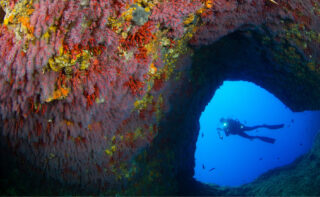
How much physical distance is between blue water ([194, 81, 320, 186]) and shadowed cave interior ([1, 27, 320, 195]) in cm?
3599

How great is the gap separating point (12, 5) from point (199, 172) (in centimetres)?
8850

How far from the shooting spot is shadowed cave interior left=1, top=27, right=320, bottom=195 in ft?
14.3

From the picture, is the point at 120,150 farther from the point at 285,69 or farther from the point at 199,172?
the point at 199,172

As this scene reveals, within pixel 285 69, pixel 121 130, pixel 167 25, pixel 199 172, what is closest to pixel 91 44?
pixel 167 25

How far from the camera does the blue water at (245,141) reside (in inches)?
1821

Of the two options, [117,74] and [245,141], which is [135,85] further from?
[245,141]

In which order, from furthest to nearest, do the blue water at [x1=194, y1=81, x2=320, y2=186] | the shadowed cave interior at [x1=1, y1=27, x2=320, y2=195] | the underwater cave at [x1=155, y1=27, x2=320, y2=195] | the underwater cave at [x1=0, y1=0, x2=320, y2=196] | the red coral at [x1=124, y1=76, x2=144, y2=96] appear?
the blue water at [x1=194, y1=81, x2=320, y2=186] < the underwater cave at [x1=155, y1=27, x2=320, y2=195] < the shadowed cave interior at [x1=1, y1=27, x2=320, y2=195] < the red coral at [x1=124, y1=76, x2=144, y2=96] < the underwater cave at [x1=0, y1=0, x2=320, y2=196]

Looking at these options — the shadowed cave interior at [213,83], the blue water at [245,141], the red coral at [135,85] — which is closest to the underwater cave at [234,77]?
the shadowed cave interior at [213,83]

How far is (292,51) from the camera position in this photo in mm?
4281

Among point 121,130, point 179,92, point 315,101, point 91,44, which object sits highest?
point 315,101

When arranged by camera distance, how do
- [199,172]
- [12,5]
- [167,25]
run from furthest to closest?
[199,172] → [167,25] → [12,5]

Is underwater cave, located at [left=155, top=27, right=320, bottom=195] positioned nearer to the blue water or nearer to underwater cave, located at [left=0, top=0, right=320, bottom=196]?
underwater cave, located at [left=0, top=0, right=320, bottom=196]

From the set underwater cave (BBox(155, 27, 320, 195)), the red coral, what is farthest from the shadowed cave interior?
the red coral

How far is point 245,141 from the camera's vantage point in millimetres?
78750
